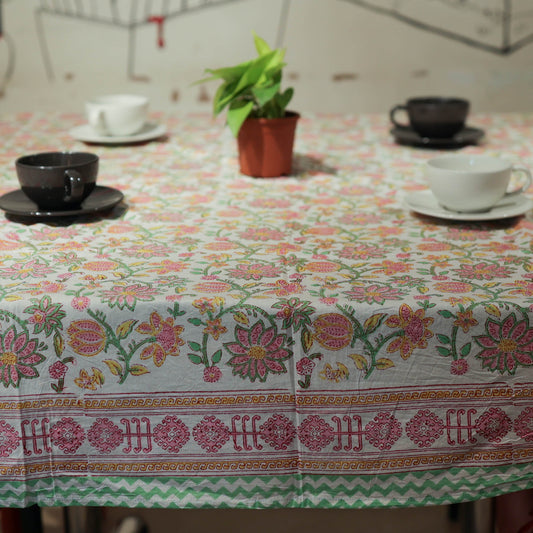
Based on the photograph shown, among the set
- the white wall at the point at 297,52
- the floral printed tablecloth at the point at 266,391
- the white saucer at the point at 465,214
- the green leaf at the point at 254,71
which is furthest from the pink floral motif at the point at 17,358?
the white wall at the point at 297,52

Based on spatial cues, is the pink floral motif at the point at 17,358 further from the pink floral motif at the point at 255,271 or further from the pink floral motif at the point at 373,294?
the pink floral motif at the point at 373,294

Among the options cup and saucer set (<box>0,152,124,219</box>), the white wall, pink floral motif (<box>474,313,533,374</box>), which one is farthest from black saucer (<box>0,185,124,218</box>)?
the white wall

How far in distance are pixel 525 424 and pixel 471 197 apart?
40 cm

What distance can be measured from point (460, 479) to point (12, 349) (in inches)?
21.0

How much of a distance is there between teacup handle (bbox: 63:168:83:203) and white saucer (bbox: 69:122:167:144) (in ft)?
1.89

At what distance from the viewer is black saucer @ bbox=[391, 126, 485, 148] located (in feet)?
5.68

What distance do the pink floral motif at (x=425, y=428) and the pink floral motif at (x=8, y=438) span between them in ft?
1.46

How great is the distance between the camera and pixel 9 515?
112 cm

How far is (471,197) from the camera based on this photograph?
1.18m

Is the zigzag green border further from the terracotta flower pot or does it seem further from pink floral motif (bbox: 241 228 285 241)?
the terracotta flower pot

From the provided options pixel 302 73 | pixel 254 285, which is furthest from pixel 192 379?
pixel 302 73

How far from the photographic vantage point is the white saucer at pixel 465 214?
1167mm

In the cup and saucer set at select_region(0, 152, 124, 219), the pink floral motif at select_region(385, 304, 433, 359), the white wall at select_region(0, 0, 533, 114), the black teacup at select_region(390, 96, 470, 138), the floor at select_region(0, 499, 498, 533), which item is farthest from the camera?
the white wall at select_region(0, 0, 533, 114)

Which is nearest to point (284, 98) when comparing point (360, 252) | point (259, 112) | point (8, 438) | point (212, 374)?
point (259, 112)
